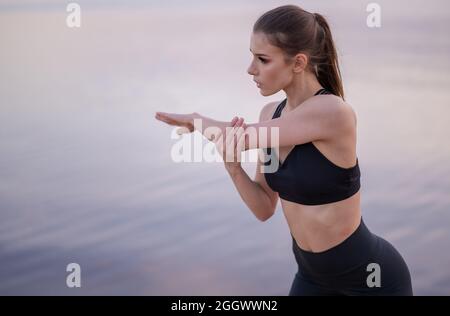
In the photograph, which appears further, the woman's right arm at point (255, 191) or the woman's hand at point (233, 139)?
the woman's right arm at point (255, 191)

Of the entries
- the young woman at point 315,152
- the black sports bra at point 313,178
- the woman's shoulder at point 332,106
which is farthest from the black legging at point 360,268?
the woman's shoulder at point 332,106

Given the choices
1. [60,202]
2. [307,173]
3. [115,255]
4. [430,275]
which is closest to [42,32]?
[60,202]

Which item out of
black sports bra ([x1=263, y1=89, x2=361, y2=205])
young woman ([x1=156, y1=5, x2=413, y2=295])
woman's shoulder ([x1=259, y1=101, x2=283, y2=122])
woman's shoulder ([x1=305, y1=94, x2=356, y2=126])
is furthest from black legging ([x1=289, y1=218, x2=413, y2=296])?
woman's shoulder ([x1=259, y1=101, x2=283, y2=122])

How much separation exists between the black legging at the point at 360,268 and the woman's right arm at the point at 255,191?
7.2 inches

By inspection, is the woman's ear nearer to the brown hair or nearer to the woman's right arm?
the brown hair

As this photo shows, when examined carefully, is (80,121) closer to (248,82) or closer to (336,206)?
(248,82)

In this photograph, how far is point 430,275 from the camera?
326cm

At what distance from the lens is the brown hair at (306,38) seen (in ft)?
5.34

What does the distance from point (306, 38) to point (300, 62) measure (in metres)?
0.06

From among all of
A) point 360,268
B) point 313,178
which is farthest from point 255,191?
point 360,268

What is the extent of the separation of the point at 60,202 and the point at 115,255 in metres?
0.45

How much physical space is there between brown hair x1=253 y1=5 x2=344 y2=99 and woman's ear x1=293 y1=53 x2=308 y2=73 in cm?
1

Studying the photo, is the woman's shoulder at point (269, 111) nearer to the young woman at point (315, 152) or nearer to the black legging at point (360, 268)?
the young woman at point (315, 152)

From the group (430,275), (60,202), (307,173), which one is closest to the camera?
(307,173)
